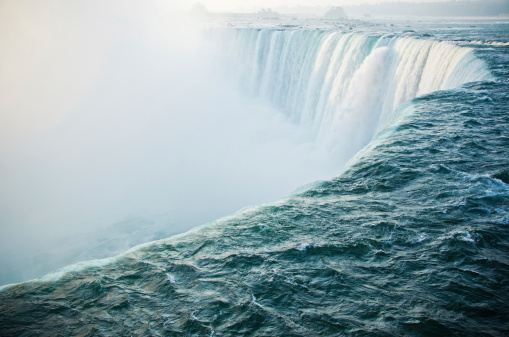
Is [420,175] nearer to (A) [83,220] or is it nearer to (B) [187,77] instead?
(A) [83,220]

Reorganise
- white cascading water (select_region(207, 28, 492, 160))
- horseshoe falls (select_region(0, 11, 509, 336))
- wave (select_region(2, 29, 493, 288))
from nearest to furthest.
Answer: horseshoe falls (select_region(0, 11, 509, 336)), wave (select_region(2, 29, 493, 288)), white cascading water (select_region(207, 28, 492, 160))

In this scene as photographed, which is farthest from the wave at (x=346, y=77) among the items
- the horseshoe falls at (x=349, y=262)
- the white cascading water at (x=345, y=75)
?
the horseshoe falls at (x=349, y=262)

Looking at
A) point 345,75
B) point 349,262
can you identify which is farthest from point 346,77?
point 349,262

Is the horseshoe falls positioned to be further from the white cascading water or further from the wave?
the white cascading water

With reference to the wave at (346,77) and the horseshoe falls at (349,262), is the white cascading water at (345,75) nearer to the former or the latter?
the wave at (346,77)

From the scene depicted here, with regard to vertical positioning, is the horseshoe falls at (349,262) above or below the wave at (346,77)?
below

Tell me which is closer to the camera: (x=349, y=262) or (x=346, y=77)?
(x=349, y=262)

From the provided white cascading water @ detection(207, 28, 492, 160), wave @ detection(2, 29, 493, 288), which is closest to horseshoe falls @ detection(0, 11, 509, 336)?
wave @ detection(2, 29, 493, 288)

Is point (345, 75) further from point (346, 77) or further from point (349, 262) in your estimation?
point (349, 262)

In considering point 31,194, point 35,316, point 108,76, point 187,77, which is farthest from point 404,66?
point 108,76
